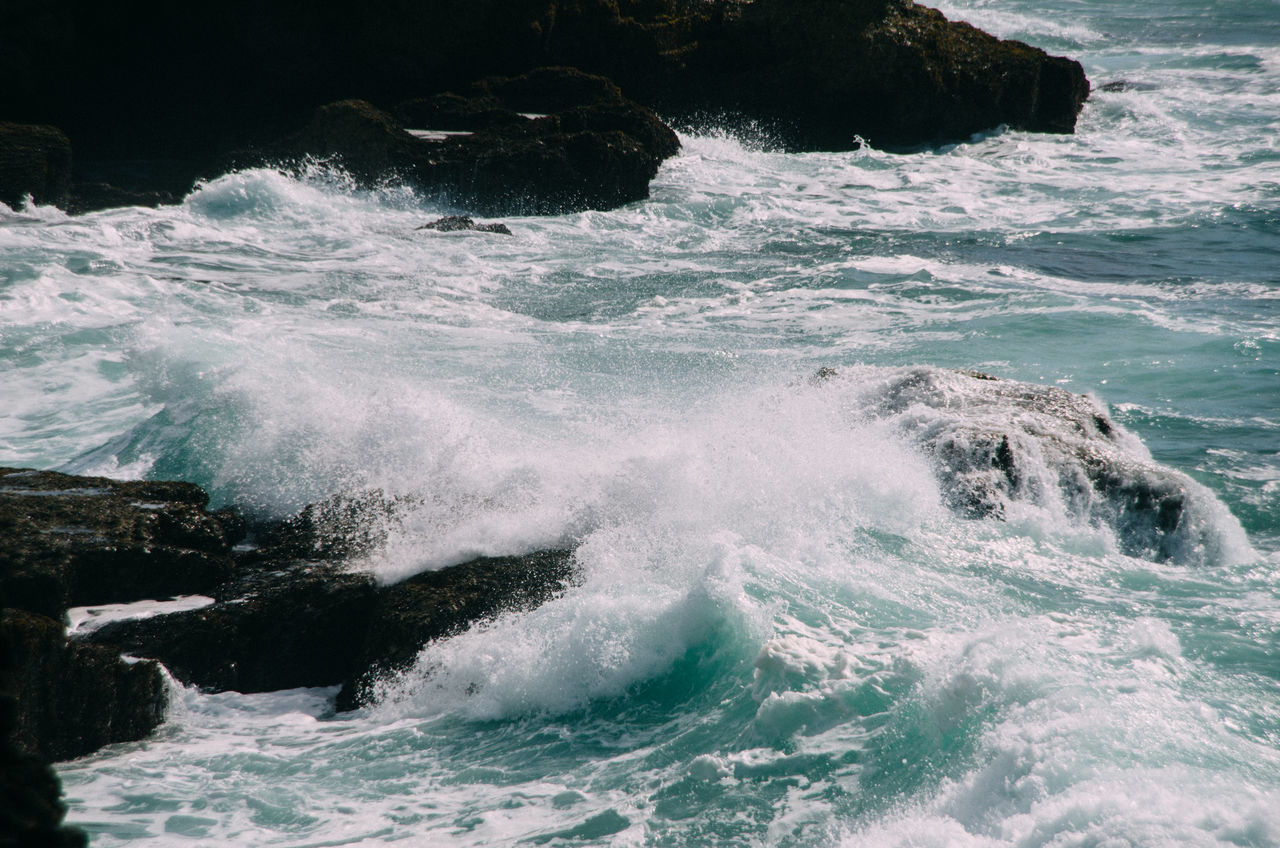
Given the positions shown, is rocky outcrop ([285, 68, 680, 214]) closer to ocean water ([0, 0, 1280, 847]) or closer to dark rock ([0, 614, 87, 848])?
ocean water ([0, 0, 1280, 847])

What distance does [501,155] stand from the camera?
47.1 ft

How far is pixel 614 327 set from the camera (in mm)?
10031

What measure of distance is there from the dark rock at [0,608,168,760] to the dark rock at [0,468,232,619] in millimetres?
600

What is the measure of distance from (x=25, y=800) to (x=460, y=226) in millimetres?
12247

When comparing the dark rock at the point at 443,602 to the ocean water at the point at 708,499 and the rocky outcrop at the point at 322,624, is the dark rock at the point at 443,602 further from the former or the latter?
the ocean water at the point at 708,499

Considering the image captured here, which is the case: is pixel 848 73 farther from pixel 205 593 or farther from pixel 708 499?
pixel 205 593

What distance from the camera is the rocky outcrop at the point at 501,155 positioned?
1425 cm

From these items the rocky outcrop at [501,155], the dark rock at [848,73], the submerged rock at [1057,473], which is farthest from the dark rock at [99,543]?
the dark rock at [848,73]

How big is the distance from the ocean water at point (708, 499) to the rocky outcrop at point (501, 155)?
106 cm

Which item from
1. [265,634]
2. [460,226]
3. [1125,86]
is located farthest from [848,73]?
[265,634]

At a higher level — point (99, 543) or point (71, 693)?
point (99, 543)

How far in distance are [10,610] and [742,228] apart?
1145 centimetres

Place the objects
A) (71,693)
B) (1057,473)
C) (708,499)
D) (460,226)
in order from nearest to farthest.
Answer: (71,693) < (708,499) < (1057,473) < (460,226)

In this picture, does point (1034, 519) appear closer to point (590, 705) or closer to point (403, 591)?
point (590, 705)
